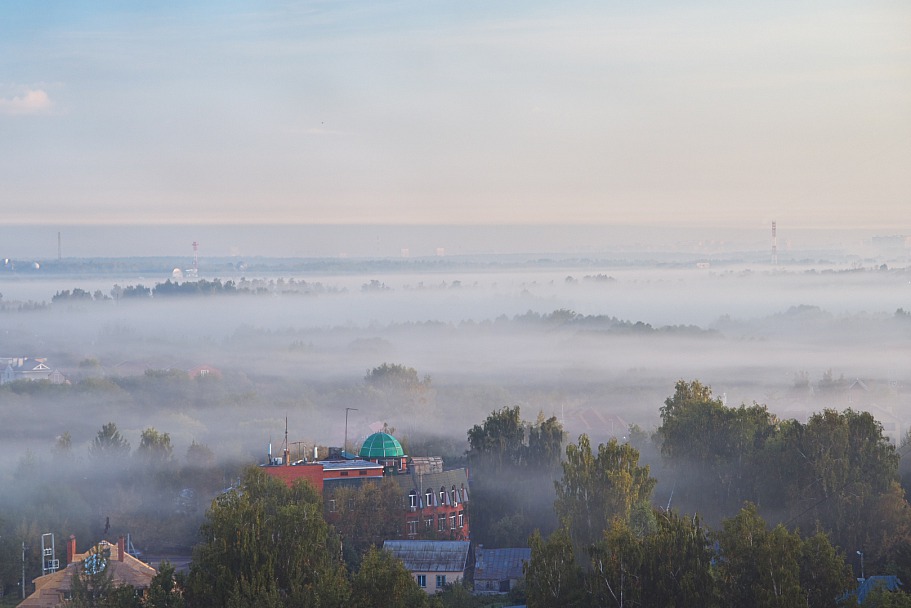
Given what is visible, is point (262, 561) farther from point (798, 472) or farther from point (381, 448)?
point (798, 472)

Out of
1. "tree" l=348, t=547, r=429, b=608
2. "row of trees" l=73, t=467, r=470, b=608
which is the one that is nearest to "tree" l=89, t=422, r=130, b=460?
"row of trees" l=73, t=467, r=470, b=608

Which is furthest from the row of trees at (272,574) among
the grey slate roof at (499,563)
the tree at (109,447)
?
the tree at (109,447)

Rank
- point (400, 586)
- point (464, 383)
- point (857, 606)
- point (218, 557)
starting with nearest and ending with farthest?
1. point (857, 606)
2. point (400, 586)
3. point (218, 557)
4. point (464, 383)

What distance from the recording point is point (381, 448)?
152 ft

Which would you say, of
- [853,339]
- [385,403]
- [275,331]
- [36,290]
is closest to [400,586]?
[385,403]

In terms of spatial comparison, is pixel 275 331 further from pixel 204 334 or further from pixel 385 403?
pixel 385 403

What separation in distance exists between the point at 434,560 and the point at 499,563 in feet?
7.05

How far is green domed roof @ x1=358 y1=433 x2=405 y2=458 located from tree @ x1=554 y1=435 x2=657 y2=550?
418 inches

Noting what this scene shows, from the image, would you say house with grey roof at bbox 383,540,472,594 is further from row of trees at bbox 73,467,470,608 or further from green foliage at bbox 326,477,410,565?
row of trees at bbox 73,467,470,608

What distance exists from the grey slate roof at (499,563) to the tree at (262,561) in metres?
11.4

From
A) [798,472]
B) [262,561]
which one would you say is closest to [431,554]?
[798,472]

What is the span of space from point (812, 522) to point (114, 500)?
2894 centimetres

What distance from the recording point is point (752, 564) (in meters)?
24.6

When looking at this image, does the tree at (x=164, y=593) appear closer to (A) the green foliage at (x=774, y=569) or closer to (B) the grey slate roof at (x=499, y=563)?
(A) the green foliage at (x=774, y=569)
